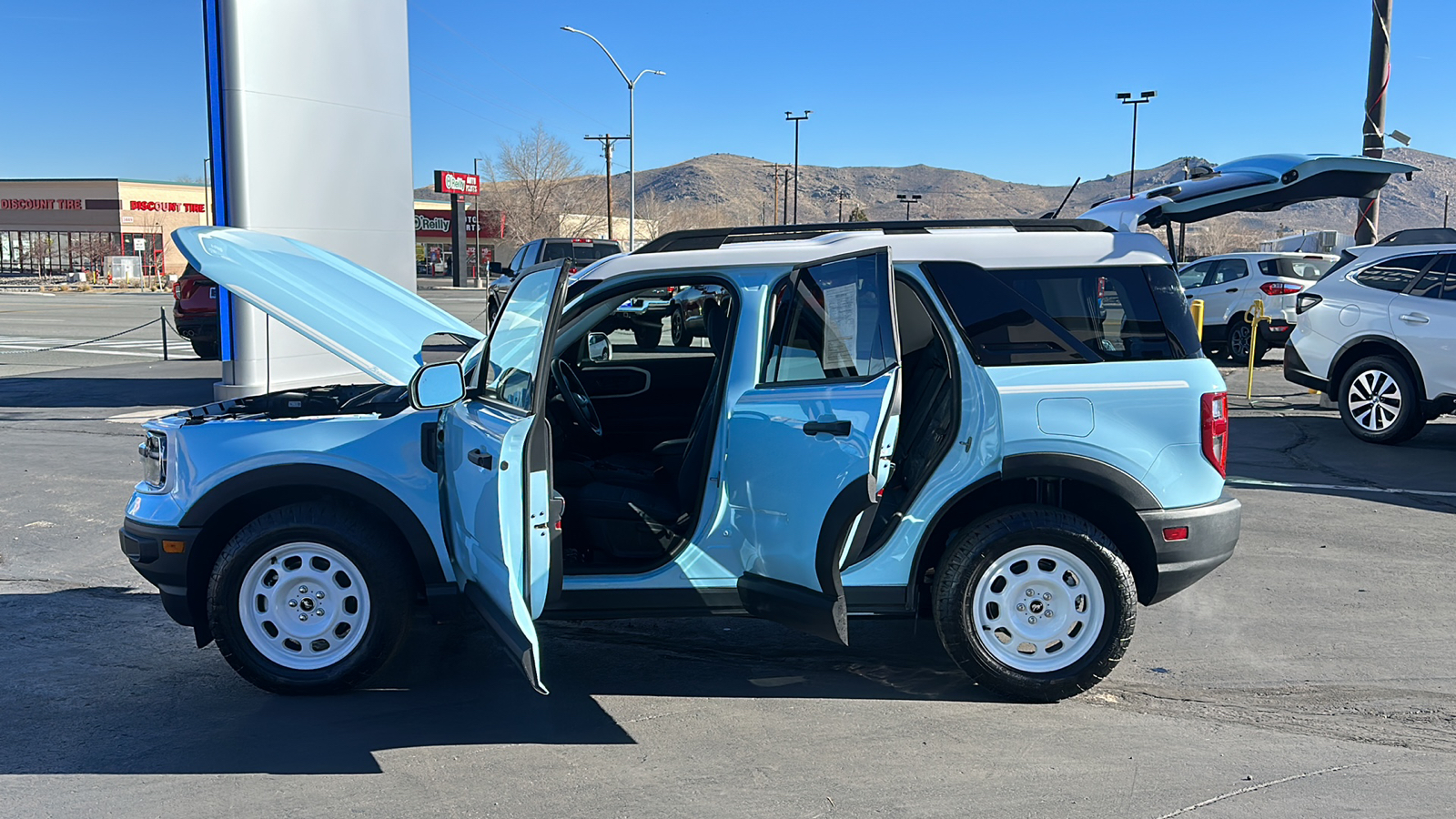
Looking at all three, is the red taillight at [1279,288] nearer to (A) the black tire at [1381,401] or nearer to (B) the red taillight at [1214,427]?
(A) the black tire at [1381,401]

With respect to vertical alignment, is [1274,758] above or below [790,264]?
below

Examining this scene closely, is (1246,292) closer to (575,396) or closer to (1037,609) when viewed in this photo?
(1037,609)

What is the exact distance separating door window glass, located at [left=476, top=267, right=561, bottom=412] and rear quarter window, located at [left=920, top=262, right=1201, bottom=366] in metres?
1.52

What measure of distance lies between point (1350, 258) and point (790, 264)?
920 centimetres

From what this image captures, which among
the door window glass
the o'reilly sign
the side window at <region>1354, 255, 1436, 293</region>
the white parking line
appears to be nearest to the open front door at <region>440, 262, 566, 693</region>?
the door window glass

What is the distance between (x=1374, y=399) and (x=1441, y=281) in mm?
1195

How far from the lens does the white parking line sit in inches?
330

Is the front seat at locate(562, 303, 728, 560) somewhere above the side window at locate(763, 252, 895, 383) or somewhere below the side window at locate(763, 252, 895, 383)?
below

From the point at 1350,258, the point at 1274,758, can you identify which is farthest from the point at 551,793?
the point at 1350,258

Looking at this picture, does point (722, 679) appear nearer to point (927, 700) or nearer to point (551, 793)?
point (927, 700)

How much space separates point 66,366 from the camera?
1786 cm

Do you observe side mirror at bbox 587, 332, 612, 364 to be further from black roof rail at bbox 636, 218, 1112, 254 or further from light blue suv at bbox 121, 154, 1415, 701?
light blue suv at bbox 121, 154, 1415, 701

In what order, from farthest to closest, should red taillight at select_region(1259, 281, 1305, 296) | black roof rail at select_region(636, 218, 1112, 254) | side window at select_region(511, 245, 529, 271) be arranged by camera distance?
side window at select_region(511, 245, 529, 271) < red taillight at select_region(1259, 281, 1305, 296) < black roof rail at select_region(636, 218, 1112, 254)

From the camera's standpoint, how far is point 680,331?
6.80m
